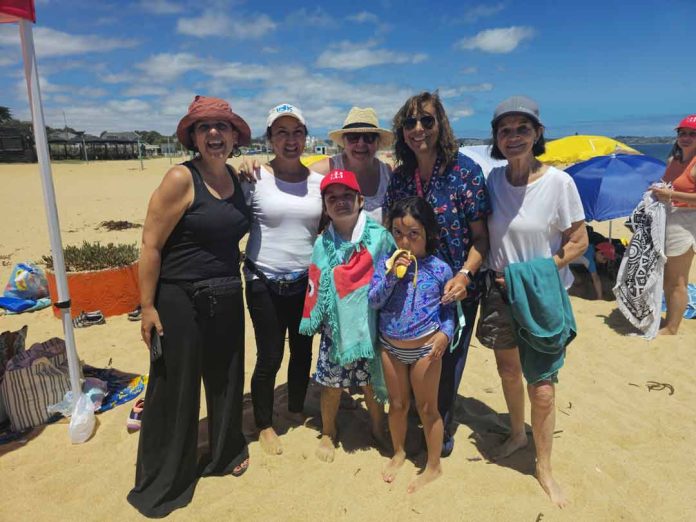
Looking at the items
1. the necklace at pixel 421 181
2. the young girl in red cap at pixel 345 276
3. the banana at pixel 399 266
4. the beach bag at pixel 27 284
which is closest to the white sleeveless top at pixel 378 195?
the young girl in red cap at pixel 345 276

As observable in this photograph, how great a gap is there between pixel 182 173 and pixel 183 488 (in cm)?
193

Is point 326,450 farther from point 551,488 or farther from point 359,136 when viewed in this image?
point 359,136

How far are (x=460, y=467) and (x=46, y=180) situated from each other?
3.49 m

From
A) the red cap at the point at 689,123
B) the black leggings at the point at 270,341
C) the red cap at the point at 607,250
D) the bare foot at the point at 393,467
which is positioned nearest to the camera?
the bare foot at the point at 393,467

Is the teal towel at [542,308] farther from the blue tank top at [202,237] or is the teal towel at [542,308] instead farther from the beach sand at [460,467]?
the blue tank top at [202,237]

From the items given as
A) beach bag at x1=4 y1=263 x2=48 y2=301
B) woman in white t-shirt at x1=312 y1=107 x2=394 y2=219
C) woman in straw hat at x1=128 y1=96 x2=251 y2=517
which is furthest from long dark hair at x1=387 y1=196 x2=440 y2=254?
beach bag at x1=4 y1=263 x2=48 y2=301

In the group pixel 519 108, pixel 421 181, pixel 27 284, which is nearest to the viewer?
pixel 519 108

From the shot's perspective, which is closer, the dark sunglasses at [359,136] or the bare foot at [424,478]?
the bare foot at [424,478]

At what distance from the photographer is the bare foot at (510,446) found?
3199 millimetres

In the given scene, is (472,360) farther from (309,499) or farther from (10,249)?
(10,249)

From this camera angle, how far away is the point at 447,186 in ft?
8.96

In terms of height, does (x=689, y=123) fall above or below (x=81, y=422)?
above

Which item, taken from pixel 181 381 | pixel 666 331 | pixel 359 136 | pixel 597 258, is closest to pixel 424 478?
pixel 181 381

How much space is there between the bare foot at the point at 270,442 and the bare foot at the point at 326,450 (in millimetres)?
279
